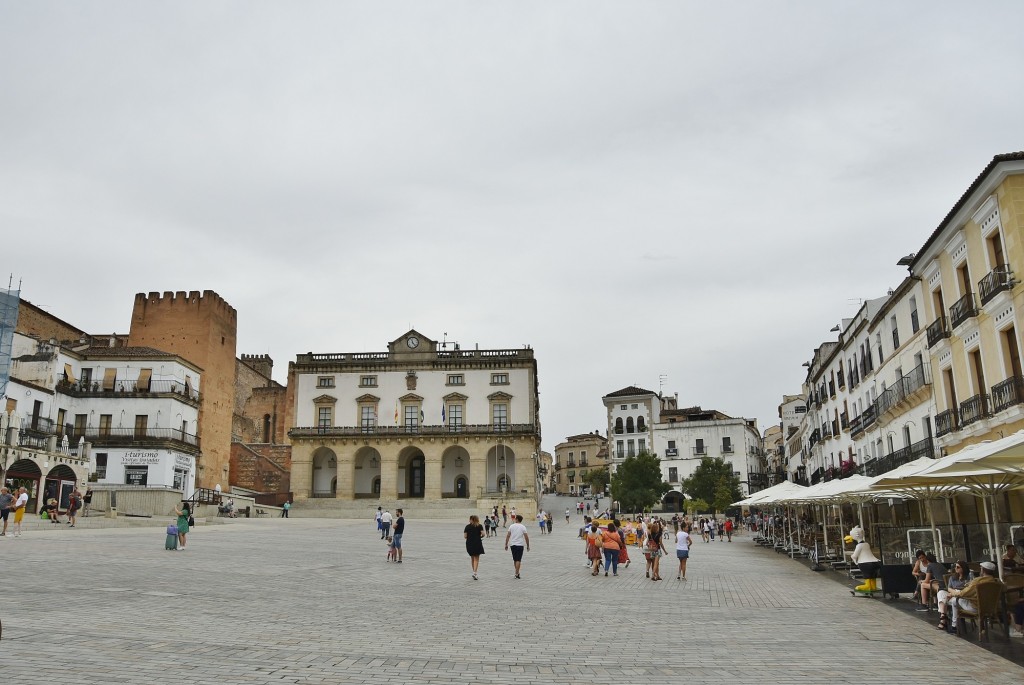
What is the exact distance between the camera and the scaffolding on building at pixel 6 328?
37.3m

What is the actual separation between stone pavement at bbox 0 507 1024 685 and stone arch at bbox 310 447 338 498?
145 ft

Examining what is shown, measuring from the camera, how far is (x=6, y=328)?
124 feet

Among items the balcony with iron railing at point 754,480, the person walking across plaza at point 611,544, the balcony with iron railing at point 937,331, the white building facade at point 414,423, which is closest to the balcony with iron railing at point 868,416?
the balcony with iron railing at point 937,331

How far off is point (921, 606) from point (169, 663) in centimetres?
1234

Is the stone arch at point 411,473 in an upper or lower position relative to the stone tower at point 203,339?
lower

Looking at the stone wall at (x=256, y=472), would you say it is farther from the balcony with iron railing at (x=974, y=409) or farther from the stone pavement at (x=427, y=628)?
the balcony with iron railing at (x=974, y=409)

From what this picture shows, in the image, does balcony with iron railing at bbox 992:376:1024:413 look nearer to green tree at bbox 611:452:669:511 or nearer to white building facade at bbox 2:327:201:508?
white building facade at bbox 2:327:201:508

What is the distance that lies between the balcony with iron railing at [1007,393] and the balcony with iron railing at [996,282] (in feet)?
7.35

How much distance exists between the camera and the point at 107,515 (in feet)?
113

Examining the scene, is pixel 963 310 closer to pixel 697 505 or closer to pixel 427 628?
pixel 427 628

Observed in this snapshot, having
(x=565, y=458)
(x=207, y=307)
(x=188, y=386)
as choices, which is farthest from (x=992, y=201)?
(x=565, y=458)

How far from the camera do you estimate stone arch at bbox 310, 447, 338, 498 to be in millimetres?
63688

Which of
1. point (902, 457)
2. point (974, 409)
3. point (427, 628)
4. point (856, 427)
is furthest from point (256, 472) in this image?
point (427, 628)

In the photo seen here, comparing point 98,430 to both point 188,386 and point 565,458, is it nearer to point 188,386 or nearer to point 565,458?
point 188,386
